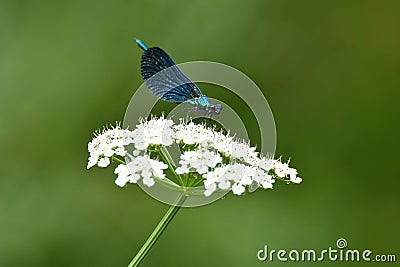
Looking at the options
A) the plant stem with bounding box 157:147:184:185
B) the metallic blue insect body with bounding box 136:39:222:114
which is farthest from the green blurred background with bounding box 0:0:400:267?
the plant stem with bounding box 157:147:184:185

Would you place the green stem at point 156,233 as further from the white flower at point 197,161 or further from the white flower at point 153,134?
the white flower at point 153,134

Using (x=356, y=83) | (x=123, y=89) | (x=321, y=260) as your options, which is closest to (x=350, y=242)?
(x=321, y=260)

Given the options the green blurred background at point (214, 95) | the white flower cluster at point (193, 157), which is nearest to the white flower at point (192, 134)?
the white flower cluster at point (193, 157)

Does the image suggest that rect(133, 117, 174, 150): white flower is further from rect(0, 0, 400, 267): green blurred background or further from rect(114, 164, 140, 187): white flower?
rect(0, 0, 400, 267): green blurred background

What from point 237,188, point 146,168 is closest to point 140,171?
point 146,168

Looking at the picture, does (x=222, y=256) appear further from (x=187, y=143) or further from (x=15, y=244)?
(x=187, y=143)

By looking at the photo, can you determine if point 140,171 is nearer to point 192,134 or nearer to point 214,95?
point 192,134
